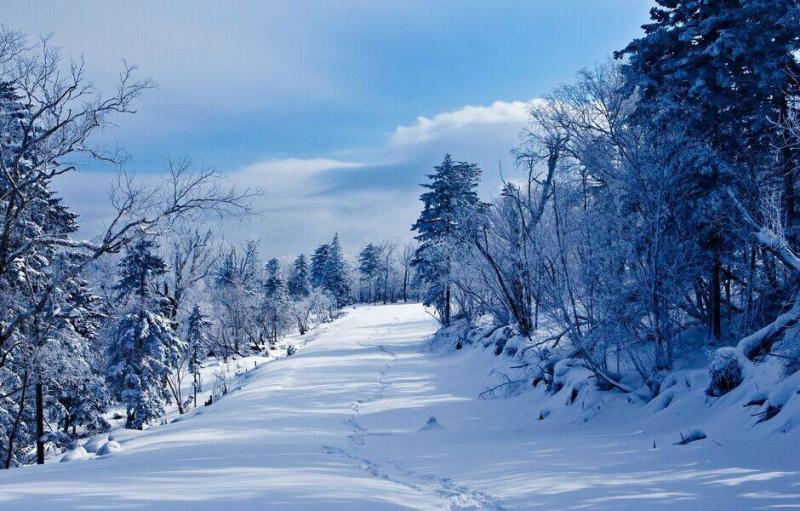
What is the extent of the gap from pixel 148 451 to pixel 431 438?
5.08 m

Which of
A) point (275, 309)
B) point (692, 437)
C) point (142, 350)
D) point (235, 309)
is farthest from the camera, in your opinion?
point (275, 309)

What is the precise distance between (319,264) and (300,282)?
725 cm

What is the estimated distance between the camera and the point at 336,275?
3164 inches

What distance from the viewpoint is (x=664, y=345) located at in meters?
12.4

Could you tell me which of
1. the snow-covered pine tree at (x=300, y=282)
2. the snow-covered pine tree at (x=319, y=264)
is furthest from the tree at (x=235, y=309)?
the snow-covered pine tree at (x=319, y=264)

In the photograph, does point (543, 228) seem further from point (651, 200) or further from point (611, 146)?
point (651, 200)

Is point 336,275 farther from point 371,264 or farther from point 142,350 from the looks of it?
point 142,350

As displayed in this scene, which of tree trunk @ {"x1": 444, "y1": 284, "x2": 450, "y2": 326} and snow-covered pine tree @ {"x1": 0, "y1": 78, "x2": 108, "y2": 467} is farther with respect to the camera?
tree trunk @ {"x1": 444, "y1": 284, "x2": 450, "y2": 326}

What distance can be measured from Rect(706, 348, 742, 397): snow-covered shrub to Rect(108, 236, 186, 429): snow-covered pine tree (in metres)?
22.7

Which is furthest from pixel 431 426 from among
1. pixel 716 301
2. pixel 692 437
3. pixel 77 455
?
pixel 716 301

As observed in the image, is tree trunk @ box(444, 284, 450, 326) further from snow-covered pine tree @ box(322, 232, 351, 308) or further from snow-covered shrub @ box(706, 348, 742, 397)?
snow-covered pine tree @ box(322, 232, 351, 308)

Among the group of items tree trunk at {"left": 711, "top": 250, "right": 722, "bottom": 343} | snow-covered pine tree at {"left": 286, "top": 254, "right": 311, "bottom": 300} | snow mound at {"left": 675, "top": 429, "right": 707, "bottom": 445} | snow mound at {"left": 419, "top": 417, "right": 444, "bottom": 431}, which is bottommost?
snow mound at {"left": 419, "top": 417, "right": 444, "bottom": 431}

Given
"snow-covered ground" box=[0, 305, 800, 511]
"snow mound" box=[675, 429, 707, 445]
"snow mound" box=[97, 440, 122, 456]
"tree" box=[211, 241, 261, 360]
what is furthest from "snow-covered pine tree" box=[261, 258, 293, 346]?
"snow mound" box=[675, 429, 707, 445]

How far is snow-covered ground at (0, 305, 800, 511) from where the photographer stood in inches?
215
